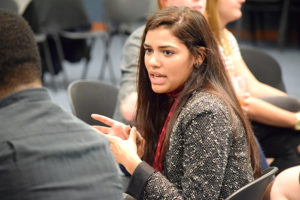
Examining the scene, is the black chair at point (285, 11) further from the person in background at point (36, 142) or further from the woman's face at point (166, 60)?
the person in background at point (36, 142)

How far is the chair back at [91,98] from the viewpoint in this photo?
220 cm

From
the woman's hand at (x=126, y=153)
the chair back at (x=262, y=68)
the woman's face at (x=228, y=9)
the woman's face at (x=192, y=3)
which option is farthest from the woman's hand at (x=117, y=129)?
the chair back at (x=262, y=68)

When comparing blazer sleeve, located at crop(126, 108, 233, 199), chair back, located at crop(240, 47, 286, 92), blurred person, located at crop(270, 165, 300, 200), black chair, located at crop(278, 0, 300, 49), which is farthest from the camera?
black chair, located at crop(278, 0, 300, 49)

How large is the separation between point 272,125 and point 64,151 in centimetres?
167

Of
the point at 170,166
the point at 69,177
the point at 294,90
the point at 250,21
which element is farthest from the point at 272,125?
the point at 250,21

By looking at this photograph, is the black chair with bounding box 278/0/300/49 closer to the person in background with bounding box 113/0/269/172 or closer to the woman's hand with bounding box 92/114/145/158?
the person in background with bounding box 113/0/269/172

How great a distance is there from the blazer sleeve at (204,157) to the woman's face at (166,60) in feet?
0.72

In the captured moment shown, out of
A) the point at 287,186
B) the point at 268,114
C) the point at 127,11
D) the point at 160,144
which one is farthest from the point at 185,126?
the point at 127,11

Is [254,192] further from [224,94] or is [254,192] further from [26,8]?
[26,8]

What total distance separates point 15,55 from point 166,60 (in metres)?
0.67

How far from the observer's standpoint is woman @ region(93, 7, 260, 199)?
1439 millimetres

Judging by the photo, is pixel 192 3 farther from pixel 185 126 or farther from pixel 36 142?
pixel 36 142

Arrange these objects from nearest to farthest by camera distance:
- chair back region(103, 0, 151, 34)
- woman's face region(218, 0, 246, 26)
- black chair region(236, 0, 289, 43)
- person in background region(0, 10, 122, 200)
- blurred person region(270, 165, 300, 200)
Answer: person in background region(0, 10, 122, 200) < blurred person region(270, 165, 300, 200) < woman's face region(218, 0, 246, 26) < chair back region(103, 0, 151, 34) < black chair region(236, 0, 289, 43)

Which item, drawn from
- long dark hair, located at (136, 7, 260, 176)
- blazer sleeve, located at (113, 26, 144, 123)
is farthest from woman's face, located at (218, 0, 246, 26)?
long dark hair, located at (136, 7, 260, 176)
